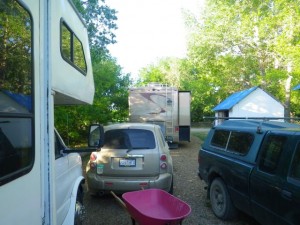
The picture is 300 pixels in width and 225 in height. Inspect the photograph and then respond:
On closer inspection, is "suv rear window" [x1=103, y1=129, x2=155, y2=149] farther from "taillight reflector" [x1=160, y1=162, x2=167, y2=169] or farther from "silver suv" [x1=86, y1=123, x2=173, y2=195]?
"taillight reflector" [x1=160, y1=162, x2=167, y2=169]

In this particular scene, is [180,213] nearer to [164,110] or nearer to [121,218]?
[121,218]

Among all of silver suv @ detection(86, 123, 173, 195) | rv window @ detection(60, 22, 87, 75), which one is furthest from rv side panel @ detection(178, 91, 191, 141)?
rv window @ detection(60, 22, 87, 75)

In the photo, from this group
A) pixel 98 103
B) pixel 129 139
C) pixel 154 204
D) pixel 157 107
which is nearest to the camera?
pixel 154 204

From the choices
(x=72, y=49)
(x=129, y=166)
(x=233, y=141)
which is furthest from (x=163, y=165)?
(x=72, y=49)

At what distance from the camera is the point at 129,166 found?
6.49m

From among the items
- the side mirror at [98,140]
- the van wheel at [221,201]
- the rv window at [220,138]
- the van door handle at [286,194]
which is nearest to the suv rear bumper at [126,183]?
the van wheel at [221,201]

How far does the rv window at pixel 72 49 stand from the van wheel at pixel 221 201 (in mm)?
3276

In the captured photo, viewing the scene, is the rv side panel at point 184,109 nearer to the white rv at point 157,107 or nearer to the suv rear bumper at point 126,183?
the white rv at point 157,107

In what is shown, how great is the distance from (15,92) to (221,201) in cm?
476

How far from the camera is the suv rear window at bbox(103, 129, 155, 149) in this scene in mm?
6664

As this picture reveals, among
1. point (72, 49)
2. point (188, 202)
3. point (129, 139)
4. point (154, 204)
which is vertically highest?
point (72, 49)

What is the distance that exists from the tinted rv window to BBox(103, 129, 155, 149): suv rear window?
429 cm

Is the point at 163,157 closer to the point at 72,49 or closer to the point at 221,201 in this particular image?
the point at 221,201

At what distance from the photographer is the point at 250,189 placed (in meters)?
Result: 4.82
